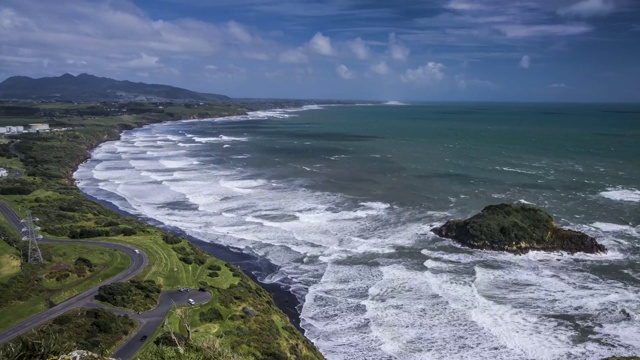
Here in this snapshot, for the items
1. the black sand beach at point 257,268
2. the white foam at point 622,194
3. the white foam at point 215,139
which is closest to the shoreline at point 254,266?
the black sand beach at point 257,268

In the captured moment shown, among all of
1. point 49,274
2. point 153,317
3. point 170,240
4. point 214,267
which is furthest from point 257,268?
point 49,274

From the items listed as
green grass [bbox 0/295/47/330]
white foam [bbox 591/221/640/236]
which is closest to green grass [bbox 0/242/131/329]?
green grass [bbox 0/295/47/330]

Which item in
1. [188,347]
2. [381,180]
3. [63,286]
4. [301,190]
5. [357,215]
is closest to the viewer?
[188,347]

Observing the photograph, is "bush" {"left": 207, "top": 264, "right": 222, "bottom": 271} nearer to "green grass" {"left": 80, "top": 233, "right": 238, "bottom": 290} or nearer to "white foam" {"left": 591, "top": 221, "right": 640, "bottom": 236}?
"green grass" {"left": 80, "top": 233, "right": 238, "bottom": 290}

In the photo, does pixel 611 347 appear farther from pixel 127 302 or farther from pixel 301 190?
pixel 301 190

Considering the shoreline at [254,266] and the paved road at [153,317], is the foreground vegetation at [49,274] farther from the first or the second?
the shoreline at [254,266]

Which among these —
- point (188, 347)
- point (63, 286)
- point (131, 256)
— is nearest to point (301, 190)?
point (131, 256)

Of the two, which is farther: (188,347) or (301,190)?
(301,190)
